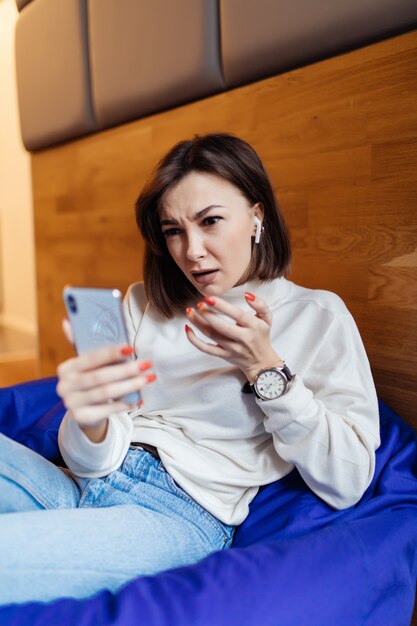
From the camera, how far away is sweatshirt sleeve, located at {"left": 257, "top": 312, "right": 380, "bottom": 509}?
85cm

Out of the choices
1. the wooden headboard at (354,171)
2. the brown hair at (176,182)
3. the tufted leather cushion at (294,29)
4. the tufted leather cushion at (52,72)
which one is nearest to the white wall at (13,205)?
the tufted leather cushion at (52,72)

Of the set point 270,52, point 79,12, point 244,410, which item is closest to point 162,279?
point 244,410

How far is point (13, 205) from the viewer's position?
3.49 meters

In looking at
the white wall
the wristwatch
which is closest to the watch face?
the wristwatch

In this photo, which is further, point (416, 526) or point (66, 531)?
point (416, 526)

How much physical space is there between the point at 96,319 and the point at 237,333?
0.21 meters

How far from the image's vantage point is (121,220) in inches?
80.4

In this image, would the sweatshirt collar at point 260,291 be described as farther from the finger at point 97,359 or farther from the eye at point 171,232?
the finger at point 97,359

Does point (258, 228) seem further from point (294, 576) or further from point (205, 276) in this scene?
point (294, 576)

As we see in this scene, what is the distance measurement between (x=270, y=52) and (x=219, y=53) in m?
0.21

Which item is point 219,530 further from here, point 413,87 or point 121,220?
point 121,220

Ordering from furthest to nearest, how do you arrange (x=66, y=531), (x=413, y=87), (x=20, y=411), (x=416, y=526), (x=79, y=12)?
1. (x=79, y=12)
2. (x=20, y=411)
3. (x=413, y=87)
4. (x=416, y=526)
5. (x=66, y=531)

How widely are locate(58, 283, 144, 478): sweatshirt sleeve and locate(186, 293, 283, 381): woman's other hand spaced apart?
210 millimetres

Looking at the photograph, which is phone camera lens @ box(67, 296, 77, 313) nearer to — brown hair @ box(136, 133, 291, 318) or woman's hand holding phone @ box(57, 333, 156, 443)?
woman's hand holding phone @ box(57, 333, 156, 443)
